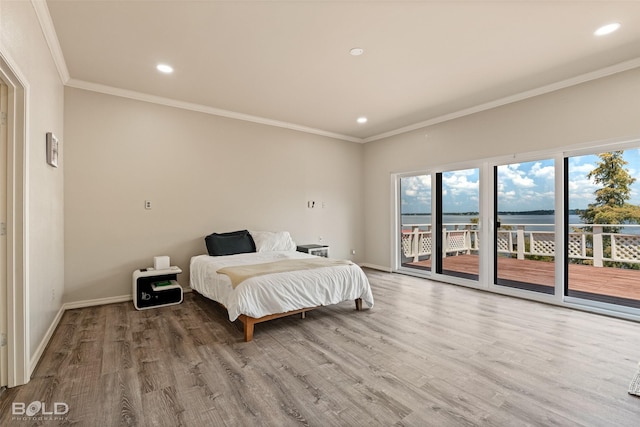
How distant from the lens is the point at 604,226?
12.5 feet

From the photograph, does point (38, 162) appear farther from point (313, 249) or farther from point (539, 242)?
point (539, 242)

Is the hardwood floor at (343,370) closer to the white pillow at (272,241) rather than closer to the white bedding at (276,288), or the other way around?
the white bedding at (276,288)

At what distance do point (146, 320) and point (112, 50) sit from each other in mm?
2872

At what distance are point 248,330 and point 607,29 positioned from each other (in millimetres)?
4232

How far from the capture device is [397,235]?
238 inches

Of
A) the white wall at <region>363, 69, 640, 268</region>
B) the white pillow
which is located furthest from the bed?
the white wall at <region>363, 69, 640, 268</region>

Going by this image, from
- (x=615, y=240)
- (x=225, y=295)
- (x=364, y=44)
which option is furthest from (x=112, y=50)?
(x=615, y=240)

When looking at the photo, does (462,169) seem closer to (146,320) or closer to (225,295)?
(225,295)

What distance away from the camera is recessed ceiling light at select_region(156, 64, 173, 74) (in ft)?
11.1

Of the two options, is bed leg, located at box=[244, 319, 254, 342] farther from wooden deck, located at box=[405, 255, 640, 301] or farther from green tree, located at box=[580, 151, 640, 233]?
green tree, located at box=[580, 151, 640, 233]

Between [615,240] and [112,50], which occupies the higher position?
[112,50]

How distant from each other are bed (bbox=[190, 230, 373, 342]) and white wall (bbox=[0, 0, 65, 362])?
Answer: 1.46 m

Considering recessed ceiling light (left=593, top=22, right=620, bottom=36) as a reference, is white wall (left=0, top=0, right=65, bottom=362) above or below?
below

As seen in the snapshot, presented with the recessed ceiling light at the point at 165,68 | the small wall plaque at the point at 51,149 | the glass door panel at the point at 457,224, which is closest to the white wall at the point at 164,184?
the small wall plaque at the point at 51,149
